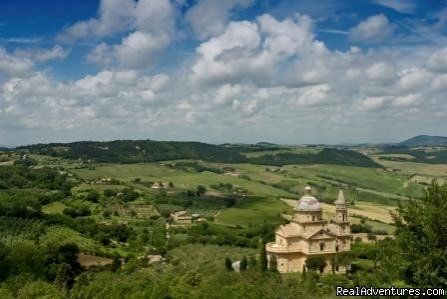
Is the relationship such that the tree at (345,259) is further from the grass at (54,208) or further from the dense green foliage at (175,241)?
the grass at (54,208)

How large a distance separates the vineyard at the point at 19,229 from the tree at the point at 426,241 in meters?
69.8

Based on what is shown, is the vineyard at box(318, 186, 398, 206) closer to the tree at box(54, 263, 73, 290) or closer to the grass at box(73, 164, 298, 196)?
the grass at box(73, 164, 298, 196)

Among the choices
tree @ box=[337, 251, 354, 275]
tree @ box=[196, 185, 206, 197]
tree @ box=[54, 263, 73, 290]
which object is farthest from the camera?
tree @ box=[196, 185, 206, 197]

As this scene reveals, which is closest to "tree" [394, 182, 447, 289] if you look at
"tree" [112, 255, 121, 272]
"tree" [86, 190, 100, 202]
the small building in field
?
"tree" [112, 255, 121, 272]

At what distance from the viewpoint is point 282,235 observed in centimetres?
6756

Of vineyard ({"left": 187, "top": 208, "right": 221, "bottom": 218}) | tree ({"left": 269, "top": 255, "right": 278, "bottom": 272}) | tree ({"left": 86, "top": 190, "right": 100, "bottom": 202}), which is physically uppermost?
tree ({"left": 86, "top": 190, "right": 100, "bottom": 202})

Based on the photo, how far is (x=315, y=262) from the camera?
2539 inches

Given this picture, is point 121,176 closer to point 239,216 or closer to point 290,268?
point 239,216

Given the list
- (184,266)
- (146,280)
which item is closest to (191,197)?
(184,266)

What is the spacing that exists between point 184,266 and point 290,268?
1492 centimetres

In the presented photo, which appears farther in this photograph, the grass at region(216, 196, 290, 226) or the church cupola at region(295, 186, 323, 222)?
the grass at region(216, 196, 290, 226)

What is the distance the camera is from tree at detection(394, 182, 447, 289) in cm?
2452

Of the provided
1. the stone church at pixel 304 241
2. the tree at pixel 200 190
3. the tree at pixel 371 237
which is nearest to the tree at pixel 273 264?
the stone church at pixel 304 241

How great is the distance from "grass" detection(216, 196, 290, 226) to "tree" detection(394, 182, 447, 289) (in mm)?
82139
